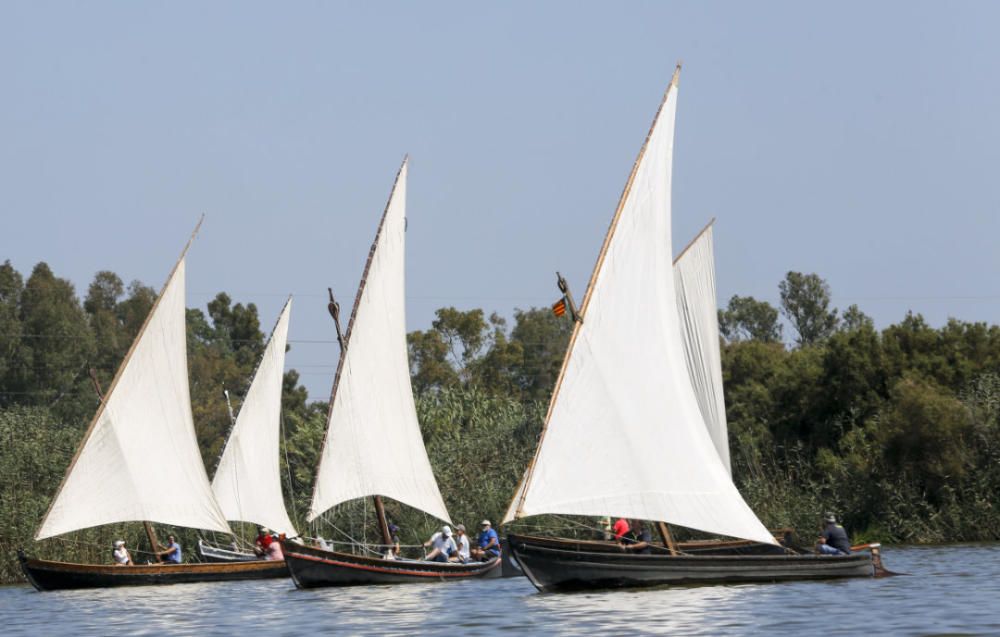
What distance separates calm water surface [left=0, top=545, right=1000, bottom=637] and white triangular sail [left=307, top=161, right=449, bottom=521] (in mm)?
2865

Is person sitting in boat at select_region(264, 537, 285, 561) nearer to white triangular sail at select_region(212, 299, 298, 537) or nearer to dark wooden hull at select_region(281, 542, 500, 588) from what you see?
white triangular sail at select_region(212, 299, 298, 537)

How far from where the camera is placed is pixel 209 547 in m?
53.7

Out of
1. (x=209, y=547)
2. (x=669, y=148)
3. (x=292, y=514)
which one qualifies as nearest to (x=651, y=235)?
(x=669, y=148)

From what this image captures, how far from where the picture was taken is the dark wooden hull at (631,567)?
33.5 m

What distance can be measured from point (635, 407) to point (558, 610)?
16.1 ft

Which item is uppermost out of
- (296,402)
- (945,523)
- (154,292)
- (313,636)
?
(154,292)

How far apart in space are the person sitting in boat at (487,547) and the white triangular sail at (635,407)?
12.0 metres

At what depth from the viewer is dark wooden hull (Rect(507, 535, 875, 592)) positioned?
3353cm

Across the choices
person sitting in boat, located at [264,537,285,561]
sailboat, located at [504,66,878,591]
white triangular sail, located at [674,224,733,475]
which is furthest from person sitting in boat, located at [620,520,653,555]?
person sitting in boat, located at [264,537,285,561]

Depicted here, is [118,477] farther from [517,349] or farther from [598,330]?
[517,349]

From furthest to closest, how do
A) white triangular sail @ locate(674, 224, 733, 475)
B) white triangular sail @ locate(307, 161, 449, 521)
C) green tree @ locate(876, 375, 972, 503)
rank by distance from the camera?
green tree @ locate(876, 375, 972, 503)
white triangular sail @ locate(674, 224, 733, 475)
white triangular sail @ locate(307, 161, 449, 521)

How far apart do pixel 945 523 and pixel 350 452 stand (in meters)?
19.1

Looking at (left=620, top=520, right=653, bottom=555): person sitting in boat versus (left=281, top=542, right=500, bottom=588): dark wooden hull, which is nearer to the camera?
(left=620, top=520, right=653, bottom=555): person sitting in boat

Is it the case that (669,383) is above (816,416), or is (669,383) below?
below
